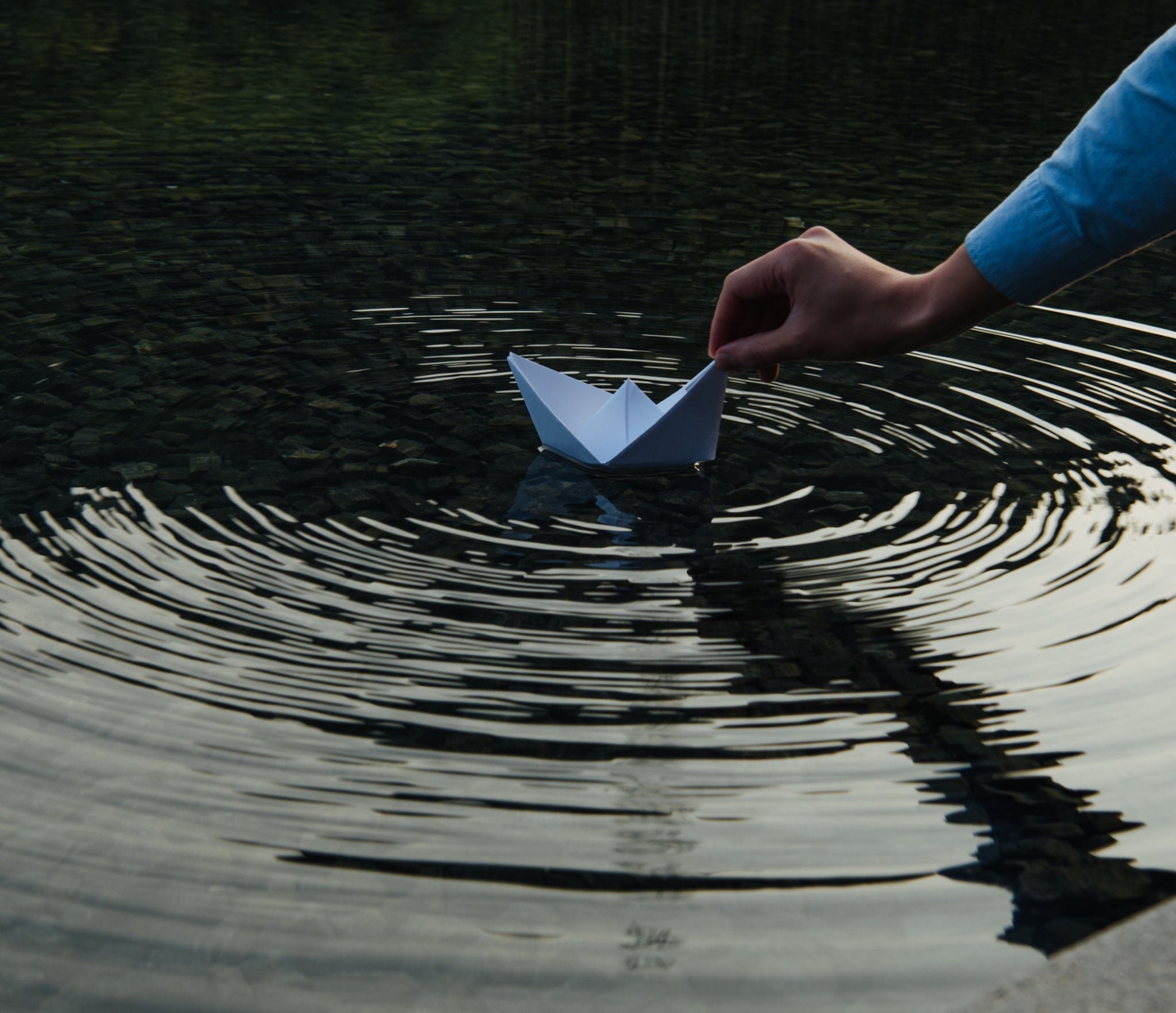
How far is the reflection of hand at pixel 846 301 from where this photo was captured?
2115 millimetres

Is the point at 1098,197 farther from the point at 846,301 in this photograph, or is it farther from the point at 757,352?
the point at 757,352

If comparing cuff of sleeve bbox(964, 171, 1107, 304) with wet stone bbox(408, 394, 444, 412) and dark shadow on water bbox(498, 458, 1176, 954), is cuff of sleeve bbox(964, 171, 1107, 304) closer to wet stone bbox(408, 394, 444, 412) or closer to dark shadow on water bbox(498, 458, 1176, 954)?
dark shadow on water bbox(498, 458, 1176, 954)

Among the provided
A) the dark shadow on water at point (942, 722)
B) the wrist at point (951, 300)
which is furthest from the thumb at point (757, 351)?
the dark shadow on water at point (942, 722)

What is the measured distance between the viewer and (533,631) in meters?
2.60

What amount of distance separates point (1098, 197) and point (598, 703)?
107 cm

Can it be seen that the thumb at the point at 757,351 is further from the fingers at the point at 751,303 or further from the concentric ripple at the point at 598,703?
the concentric ripple at the point at 598,703

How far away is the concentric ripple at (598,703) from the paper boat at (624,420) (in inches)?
2.6

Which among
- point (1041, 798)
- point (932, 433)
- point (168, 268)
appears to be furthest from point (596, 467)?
point (168, 268)

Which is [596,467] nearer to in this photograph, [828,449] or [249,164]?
[828,449]

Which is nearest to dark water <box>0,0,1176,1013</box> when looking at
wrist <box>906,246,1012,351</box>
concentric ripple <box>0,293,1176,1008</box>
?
concentric ripple <box>0,293,1176,1008</box>

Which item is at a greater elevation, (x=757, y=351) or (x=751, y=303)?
(x=751, y=303)

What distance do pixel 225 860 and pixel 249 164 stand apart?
5509mm

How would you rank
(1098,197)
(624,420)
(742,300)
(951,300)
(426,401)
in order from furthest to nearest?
(426,401) < (624,420) < (742,300) < (951,300) < (1098,197)

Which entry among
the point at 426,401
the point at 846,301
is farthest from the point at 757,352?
the point at 426,401
